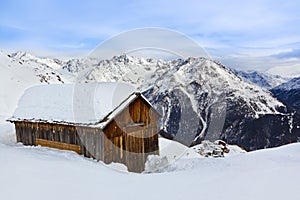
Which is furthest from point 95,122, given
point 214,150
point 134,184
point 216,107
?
point 216,107

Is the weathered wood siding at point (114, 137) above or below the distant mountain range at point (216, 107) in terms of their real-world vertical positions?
above

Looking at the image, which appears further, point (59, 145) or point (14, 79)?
point (14, 79)

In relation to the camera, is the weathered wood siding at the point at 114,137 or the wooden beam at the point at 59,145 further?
the wooden beam at the point at 59,145

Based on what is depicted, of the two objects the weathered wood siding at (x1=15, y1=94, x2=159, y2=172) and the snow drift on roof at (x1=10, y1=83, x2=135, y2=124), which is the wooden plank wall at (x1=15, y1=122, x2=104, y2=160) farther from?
the snow drift on roof at (x1=10, y1=83, x2=135, y2=124)

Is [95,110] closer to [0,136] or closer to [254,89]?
[0,136]

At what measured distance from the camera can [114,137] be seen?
57.6ft

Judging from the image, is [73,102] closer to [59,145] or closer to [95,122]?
[59,145]

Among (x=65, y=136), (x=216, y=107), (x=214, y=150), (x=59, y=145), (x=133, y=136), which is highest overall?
(x=65, y=136)

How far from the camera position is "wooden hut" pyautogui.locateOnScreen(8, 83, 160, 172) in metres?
17.4

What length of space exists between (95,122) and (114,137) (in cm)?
146

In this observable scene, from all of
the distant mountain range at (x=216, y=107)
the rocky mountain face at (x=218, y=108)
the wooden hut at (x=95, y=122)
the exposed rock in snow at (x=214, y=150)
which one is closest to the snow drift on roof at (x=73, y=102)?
the wooden hut at (x=95, y=122)

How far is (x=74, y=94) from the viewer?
20125mm

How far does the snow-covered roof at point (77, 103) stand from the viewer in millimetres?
17719

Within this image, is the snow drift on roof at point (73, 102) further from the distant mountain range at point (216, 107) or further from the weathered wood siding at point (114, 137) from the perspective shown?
the distant mountain range at point (216, 107)
